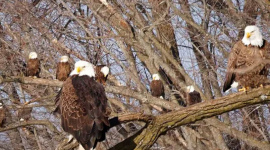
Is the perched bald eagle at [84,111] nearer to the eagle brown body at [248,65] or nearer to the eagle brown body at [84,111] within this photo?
the eagle brown body at [84,111]

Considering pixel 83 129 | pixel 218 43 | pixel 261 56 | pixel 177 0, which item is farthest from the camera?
pixel 177 0

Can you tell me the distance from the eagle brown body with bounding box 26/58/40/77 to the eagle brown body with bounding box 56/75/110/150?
18.7ft

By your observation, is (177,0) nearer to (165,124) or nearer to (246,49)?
(246,49)

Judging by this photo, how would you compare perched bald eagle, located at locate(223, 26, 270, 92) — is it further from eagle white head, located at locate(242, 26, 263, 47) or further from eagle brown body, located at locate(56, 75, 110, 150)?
Answer: eagle brown body, located at locate(56, 75, 110, 150)

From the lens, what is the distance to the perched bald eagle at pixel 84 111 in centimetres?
523

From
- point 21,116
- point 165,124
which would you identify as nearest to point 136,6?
point 21,116

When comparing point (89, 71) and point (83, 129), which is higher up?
point (89, 71)

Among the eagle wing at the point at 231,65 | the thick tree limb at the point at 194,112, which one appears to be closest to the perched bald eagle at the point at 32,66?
the eagle wing at the point at 231,65

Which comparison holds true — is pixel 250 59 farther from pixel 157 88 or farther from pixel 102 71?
pixel 157 88

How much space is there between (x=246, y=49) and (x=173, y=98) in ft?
11.2

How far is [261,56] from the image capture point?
663 cm

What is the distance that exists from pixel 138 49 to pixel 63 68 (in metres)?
1.56

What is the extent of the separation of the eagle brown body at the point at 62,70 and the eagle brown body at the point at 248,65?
4.54 metres

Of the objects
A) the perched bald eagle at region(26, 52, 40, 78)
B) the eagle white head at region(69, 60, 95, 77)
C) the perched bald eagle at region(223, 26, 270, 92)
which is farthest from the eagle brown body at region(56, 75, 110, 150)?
the perched bald eagle at region(26, 52, 40, 78)
